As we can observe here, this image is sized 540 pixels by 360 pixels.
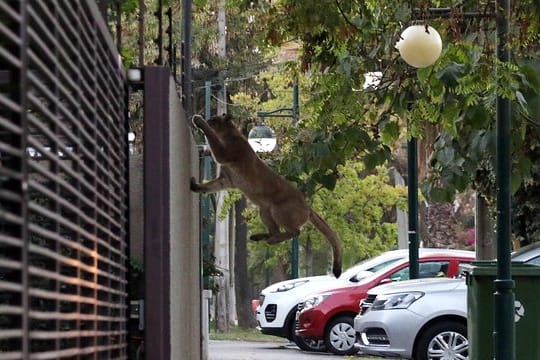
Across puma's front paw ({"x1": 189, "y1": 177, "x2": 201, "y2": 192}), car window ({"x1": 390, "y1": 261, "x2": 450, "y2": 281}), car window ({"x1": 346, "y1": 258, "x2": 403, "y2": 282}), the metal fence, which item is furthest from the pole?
car window ({"x1": 390, "y1": 261, "x2": 450, "y2": 281})

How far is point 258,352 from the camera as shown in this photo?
70.9 feet

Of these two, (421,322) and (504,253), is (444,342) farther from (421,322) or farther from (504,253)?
(504,253)

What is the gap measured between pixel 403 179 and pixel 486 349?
106ft

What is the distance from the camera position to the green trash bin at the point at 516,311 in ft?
39.1

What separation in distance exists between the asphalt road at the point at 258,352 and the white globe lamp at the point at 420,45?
33.5 feet

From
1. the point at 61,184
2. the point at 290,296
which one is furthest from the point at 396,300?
the point at 61,184

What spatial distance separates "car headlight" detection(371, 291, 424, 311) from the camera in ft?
53.3

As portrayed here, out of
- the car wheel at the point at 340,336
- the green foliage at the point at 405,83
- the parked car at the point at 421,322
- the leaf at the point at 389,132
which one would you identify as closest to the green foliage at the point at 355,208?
the car wheel at the point at 340,336

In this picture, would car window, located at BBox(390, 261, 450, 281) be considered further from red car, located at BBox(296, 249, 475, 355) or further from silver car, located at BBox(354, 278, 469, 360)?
silver car, located at BBox(354, 278, 469, 360)

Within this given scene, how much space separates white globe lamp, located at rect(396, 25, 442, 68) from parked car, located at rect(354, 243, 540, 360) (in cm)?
678

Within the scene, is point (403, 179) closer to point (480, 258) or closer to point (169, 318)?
point (480, 258)

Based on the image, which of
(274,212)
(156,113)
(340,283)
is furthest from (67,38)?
(340,283)

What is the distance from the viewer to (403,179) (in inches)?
1738

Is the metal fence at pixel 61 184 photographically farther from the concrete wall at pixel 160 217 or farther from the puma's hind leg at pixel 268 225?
the puma's hind leg at pixel 268 225
